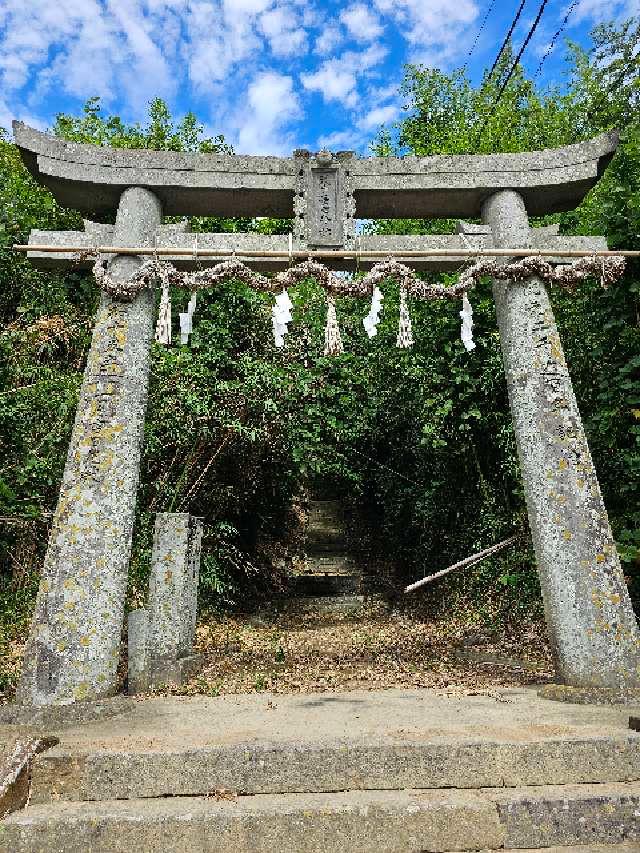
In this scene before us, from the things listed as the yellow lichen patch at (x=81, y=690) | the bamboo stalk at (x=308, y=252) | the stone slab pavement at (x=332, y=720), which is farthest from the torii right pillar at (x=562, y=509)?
the yellow lichen patch at (x=81, y=690)

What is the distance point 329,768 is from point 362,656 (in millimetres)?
3962

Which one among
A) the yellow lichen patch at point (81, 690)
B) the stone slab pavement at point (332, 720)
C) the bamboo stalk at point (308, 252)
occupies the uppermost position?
the bamboo stalk at point (308, 252)

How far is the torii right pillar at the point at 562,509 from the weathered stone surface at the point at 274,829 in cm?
205

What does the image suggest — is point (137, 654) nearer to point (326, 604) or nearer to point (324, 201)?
point (324, 201)

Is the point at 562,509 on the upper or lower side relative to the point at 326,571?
lower

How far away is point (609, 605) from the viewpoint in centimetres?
397

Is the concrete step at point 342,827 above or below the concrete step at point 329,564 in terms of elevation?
below

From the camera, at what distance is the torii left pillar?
3705 millimetres

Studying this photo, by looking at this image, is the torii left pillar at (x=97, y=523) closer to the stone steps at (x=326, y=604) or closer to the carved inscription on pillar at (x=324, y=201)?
the carved inscription on pillar at (x=324, y=201)

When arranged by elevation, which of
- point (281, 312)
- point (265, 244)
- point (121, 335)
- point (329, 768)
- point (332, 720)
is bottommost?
point (329, 768)

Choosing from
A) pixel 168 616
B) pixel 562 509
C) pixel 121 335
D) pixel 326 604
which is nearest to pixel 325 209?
pixel 121 335

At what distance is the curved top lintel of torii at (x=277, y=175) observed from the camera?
480 centimetres

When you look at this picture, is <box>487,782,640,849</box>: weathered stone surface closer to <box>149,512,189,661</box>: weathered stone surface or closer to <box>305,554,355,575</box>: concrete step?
<box>149,512,189,661</box>: weathered stone surface

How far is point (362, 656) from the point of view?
20.9 feet
